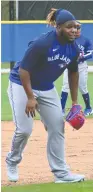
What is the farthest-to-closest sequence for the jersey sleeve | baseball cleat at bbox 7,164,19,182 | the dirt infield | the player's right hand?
the dirt infield, baseball cleat at bbox 7,164,19,182, the player's right hand, the jersey sleeve

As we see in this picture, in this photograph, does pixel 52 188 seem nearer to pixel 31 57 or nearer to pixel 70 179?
→ pixel 70 179

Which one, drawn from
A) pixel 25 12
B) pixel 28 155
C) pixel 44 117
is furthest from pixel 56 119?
pixel 25 12

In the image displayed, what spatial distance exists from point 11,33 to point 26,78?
1235 cm

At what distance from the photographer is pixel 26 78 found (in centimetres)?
590

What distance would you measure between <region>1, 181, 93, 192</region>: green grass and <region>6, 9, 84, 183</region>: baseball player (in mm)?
153

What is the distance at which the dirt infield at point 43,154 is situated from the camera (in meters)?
6.91

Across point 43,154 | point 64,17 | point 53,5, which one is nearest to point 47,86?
point 64,17

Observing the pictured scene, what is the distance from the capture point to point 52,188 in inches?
236

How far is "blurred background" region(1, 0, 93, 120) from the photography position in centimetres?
1802

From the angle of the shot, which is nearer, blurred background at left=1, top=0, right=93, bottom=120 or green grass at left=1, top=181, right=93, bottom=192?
green grass at left=1, top=181, right=93, bottom=192

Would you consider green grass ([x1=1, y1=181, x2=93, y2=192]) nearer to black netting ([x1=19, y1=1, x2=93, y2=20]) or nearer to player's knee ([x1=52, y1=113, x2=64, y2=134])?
player's knee ([x1=52, y1=113, x2=64, y2=134])

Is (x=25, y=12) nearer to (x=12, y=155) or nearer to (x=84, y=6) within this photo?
(x=84, y=6)

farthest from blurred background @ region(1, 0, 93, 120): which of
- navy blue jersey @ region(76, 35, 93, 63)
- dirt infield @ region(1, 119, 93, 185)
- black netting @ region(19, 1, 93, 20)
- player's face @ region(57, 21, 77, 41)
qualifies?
player's face @ region(57, 21, 77, 41)

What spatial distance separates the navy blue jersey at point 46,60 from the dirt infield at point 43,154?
1.10 metres
